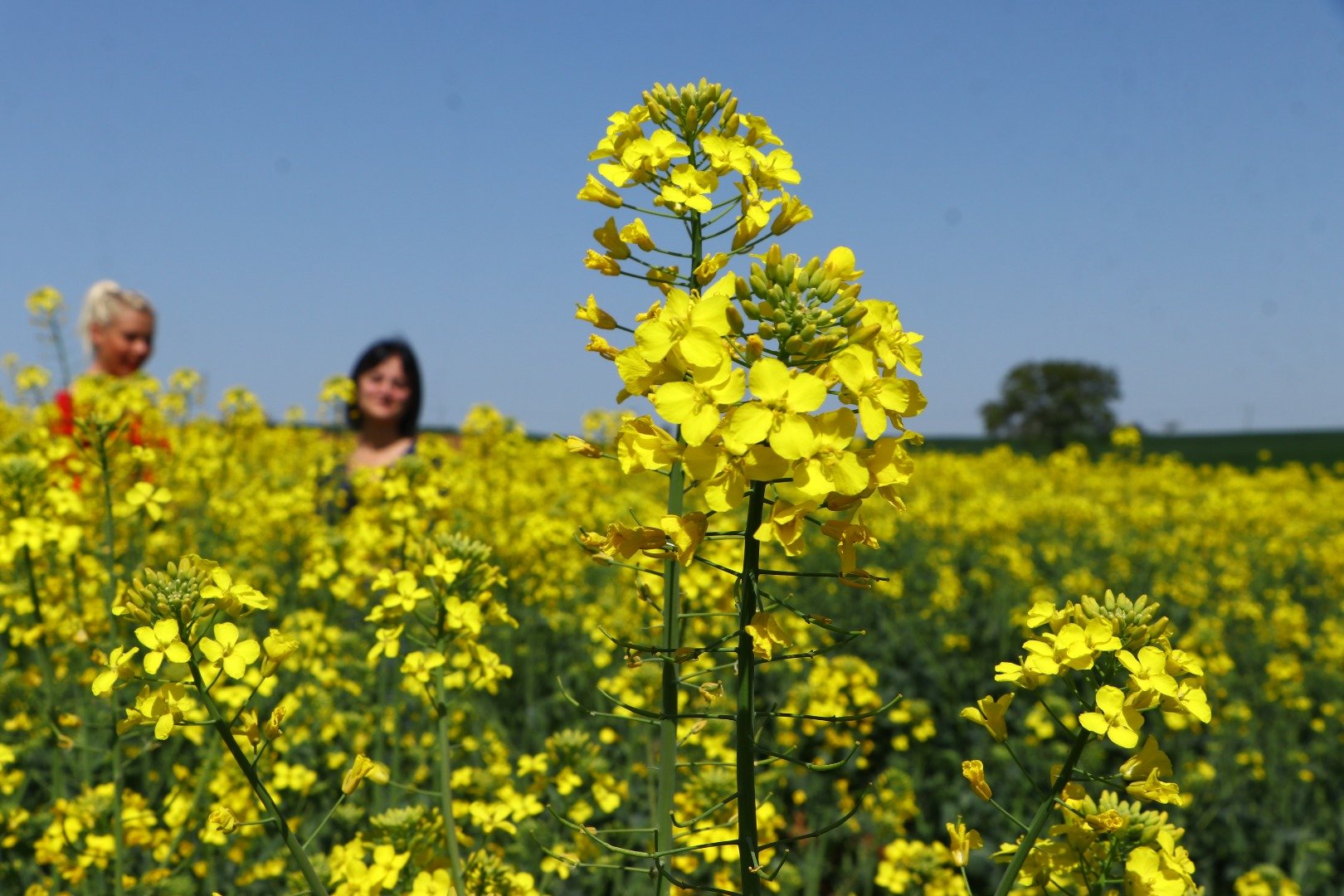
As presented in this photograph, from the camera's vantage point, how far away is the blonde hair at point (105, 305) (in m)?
8.21

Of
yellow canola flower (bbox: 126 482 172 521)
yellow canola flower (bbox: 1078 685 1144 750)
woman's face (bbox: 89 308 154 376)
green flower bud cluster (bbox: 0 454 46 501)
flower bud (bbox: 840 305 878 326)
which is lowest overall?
yellow canola flower (bbox: 1078 685 1144 750)

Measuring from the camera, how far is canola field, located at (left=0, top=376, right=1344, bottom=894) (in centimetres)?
214

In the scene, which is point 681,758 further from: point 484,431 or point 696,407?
point 484,431

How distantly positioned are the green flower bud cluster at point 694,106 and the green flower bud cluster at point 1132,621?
107cm

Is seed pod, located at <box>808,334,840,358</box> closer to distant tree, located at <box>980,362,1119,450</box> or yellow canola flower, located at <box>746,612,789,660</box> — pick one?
yellow canola flower, located at <box>746,612,789,660</box>

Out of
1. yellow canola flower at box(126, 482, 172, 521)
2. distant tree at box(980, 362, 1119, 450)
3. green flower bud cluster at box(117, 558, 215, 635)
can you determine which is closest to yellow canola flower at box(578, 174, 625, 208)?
green flower bud cluster at box(117, 558, 215, 635)

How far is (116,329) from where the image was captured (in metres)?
8.17

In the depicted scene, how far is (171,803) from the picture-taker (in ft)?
10.7

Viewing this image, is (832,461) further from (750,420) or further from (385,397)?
(385,397)

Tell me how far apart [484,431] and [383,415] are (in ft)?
3.86

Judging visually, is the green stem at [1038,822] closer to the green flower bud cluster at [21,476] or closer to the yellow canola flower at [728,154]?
the yellow canola flower at [728,154]

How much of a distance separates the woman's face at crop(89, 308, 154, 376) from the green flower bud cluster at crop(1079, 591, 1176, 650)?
8.43 metres

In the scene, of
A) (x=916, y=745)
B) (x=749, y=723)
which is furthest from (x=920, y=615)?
(x=749, y=723)

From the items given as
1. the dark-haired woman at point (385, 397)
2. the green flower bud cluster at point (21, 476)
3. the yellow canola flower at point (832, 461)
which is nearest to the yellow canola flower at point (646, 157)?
the yellow canola flower at point (832, 461)
